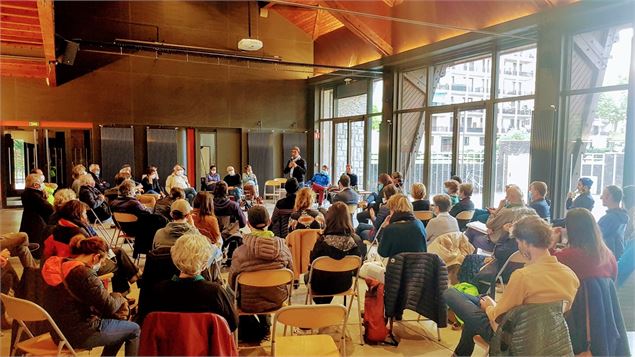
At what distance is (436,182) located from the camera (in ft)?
31.2

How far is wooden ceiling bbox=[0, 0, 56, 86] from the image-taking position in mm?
5055

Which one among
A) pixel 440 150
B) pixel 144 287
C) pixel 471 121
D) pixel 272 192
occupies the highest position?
pixel 471 121

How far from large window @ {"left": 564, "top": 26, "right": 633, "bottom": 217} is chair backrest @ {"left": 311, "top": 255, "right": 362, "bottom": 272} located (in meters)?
4.68

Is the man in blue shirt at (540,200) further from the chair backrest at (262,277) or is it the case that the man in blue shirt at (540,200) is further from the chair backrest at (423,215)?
the chair backrest at (262,277)

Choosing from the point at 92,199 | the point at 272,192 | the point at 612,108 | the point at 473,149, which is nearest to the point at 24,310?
the point at 92,199

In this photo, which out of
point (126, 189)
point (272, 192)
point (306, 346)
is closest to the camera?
point (306, 346)

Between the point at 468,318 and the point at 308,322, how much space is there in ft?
3.52

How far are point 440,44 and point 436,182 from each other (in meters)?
3.07

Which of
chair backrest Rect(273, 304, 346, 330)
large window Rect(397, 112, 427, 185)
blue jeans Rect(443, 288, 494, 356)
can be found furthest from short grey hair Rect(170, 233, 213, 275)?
large window Rect(397, 112, 427, 185)

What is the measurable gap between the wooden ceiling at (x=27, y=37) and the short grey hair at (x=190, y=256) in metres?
3.86

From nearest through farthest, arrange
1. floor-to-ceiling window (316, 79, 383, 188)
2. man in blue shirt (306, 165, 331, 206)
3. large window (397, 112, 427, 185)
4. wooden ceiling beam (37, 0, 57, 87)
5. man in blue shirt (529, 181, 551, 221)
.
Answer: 1. wooden ceiling beam (37, 0, 57, 87)
2. man in blue shirt (529, 181, 551, 221)
3. man in blue shirt (306, 165, 331, 206)
4. large window (397, 112, 427, 185)
5. floor-to-ceiling window (316, 79, 383, 188)

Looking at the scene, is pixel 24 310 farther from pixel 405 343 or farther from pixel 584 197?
pixel 584 197

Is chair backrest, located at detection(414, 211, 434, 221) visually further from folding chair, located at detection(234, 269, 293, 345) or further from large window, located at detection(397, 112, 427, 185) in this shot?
large window, located at detection(397, 112, 427, 185)

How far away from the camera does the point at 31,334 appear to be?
2551 millimetres
